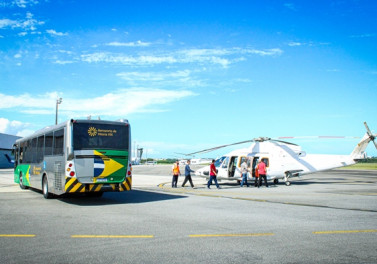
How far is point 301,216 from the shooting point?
10.1m

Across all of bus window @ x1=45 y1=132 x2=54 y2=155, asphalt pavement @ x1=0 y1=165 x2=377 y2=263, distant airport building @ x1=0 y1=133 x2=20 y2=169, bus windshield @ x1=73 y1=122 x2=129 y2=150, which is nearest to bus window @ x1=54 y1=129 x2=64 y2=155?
bus window @ x1=45 y1=132 x2=54 y2=155

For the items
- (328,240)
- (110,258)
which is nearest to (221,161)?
(328,240)

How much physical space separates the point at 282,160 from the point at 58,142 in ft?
53.0

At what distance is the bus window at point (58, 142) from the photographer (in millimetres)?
13500

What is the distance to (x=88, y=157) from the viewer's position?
1311 centimetres

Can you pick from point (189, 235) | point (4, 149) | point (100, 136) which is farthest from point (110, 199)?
point (4, 149)

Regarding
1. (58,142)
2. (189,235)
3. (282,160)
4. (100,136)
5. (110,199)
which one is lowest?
(110,199)

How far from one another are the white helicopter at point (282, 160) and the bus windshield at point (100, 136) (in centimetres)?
1223

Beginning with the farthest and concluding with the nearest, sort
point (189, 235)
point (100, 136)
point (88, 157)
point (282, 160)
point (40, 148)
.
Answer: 1. point (282, 160)
2. point (40, 148)
3. point (100, 136)
4. point (88, 157)
5. point (189, 235)

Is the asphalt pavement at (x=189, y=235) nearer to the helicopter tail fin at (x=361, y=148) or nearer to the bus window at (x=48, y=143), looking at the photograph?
the bus window at (x=48, y=143)

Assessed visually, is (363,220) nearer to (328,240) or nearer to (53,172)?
(328,240)

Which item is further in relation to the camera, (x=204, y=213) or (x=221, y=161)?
(x=221, y=161)

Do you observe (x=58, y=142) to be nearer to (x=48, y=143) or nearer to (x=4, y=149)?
(x=48, y=143)

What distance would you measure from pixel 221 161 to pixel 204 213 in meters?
15.0
